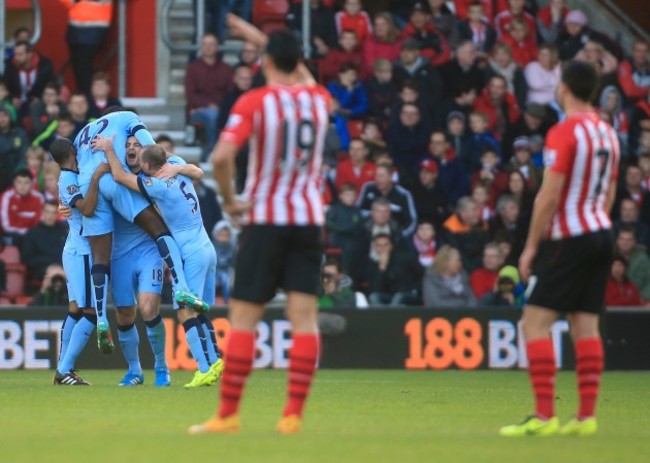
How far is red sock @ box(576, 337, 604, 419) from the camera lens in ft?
32.3

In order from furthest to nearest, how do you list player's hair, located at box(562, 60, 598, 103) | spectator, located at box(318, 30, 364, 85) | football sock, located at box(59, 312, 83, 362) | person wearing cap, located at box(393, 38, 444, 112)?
1. spectator, located at box(318, 30, 364, 85)
2. person wearing cap, located at box(393, 38, 444, 112)
3. football sock, located at box(59, 312, 83, 362)
4. player's hair, located at box(562, 60, 598, 103)

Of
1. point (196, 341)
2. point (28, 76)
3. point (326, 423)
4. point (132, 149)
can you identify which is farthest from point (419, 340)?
point (326, 423)

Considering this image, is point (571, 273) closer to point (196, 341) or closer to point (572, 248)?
point (572, 248)

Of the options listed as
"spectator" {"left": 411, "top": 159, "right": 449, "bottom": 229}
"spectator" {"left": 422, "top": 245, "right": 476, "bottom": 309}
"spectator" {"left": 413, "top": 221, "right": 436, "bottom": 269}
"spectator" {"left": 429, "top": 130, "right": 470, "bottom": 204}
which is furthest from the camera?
"spectator" {"left": 429, "top": 130, "right": 470, "bottom": 204}

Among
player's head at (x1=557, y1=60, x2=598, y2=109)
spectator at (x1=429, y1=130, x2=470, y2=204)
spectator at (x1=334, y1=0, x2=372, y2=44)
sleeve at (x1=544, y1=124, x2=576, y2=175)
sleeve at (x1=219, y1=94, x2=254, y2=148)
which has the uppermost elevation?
spectator at (x1=334, y1=0, x2=372, y2=44)

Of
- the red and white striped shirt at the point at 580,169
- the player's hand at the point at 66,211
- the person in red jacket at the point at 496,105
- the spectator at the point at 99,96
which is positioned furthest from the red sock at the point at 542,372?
the person in red jacket at the point at 496,105

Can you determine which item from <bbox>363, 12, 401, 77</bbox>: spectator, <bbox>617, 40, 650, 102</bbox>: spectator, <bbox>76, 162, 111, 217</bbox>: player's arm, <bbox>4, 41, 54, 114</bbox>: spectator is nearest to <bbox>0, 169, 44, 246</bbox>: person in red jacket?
<bbox>4, 41, 54, 114</bbox>: spectator

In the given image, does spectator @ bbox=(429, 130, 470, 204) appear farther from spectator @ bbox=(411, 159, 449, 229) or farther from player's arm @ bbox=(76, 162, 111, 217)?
player's arm @ bbox=(76, 162, 111, 217)

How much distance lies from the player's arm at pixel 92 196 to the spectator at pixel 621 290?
8.22m

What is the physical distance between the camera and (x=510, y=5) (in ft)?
79.2

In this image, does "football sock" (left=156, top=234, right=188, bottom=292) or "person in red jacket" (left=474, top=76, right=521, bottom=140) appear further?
"person in red jacket" (left=474, top=76, right=521, bottom=140)

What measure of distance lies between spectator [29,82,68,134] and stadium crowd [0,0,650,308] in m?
0.02

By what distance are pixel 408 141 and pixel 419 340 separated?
366 centimetres

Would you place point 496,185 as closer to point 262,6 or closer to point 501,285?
point 501,285
